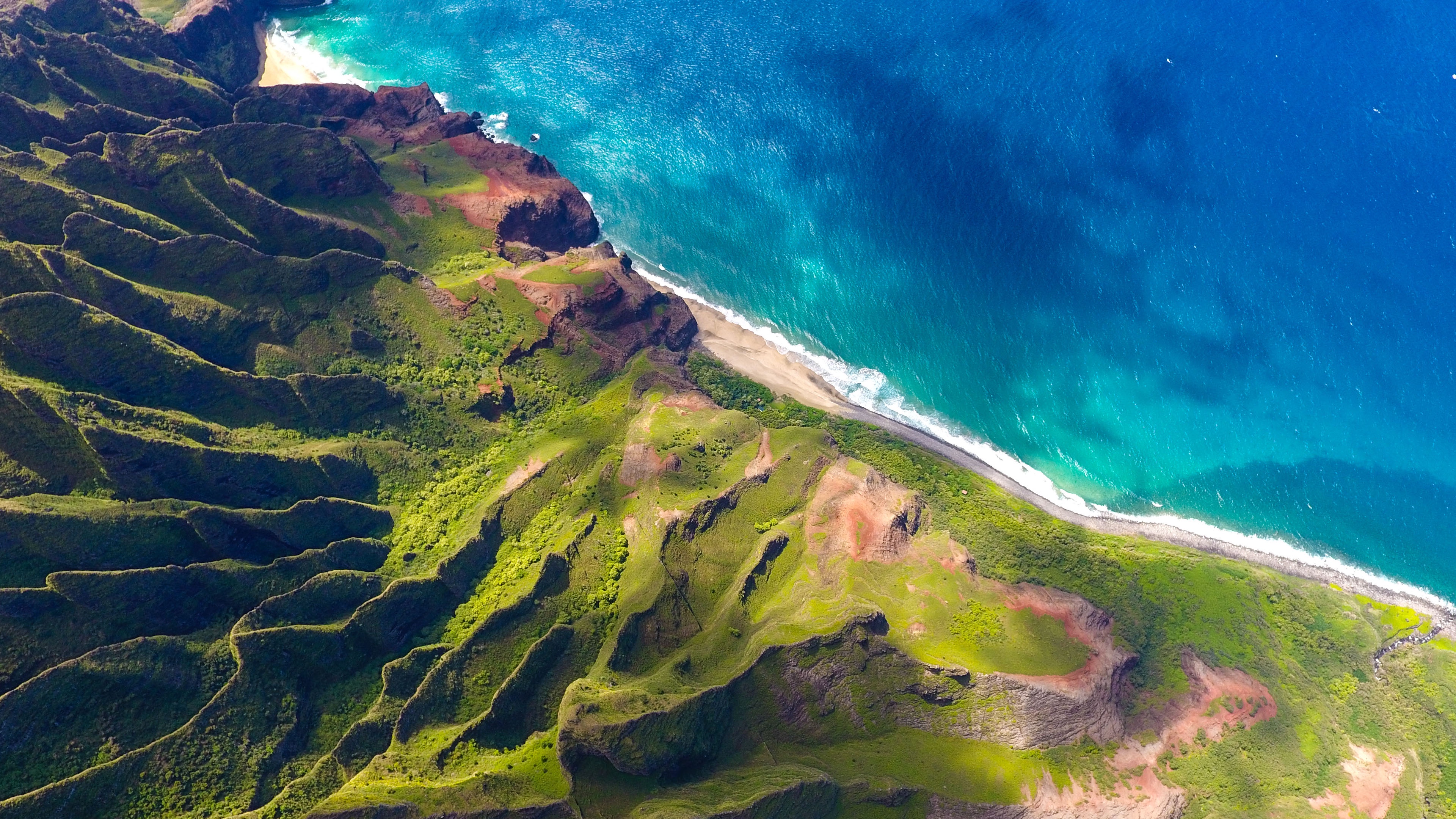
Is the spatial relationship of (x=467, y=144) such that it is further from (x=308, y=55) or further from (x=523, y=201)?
(x=308, y=55)

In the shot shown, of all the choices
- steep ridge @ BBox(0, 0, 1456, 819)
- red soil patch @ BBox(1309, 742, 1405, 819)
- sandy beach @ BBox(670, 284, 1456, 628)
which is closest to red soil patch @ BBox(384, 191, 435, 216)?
steep ridge @ BBox(0, 0, 1456, 819)

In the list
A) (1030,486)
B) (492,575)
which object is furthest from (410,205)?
(1030,486)

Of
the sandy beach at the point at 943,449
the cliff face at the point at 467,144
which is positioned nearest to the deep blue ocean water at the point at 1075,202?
the sandy beach at the point at 943,449

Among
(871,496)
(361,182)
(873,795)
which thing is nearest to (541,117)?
(361,182)

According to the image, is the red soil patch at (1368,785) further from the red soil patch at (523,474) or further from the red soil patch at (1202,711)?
the red soil patch at (523,474)

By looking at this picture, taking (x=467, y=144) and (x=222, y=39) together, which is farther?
(x=222, y=39)

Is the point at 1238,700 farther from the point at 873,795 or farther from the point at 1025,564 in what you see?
the point at 873,795
